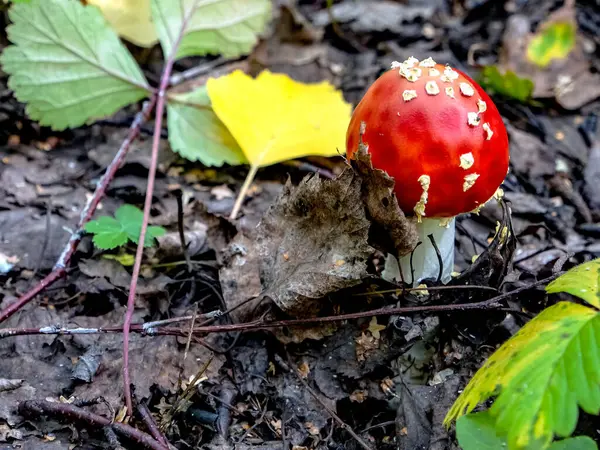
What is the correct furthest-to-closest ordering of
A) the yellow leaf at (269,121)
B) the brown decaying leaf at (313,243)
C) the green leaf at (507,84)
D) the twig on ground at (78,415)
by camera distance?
the green leaf at (507,84) → the yellow leaf at (269,121) → the brown decaying leaf at (313,243) → the twig on ground at (78,415)

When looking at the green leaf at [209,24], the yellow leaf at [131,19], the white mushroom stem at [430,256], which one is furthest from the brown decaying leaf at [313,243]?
the yellow leaf at [131,19]

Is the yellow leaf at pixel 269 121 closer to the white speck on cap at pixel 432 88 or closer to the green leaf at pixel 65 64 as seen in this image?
the green leaf at pixel 65 64

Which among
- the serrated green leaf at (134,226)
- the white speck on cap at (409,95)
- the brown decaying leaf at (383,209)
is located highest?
the white speck on cap at (409,95)

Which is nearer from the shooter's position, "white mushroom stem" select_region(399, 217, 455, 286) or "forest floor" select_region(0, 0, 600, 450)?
"forest floor" select_region(0, 0, 600, 450)

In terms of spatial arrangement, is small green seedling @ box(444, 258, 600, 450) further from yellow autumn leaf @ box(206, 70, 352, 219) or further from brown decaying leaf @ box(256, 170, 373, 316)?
yellow autumn leaf @ box(206, 70, 352, 219)

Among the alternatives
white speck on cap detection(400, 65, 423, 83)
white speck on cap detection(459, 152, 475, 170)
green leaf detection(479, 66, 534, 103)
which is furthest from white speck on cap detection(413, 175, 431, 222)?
green leaf detection(479, 66, 534, 103)

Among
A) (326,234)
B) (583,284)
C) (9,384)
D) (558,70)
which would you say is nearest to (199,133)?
(326,234)

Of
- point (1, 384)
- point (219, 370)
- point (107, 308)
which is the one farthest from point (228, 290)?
point (1, 384)
